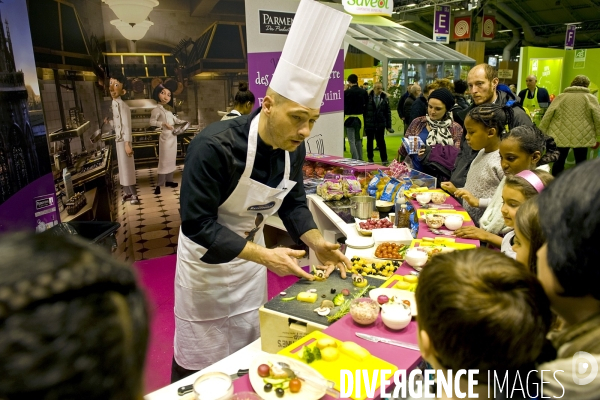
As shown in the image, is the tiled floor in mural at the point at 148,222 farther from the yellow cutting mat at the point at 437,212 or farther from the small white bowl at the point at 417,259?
the small white bowl at the point at 417,259

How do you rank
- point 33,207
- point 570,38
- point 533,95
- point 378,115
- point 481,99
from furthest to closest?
point 570,38
point 378,115
point 533,95
point 481,99
point 33,207

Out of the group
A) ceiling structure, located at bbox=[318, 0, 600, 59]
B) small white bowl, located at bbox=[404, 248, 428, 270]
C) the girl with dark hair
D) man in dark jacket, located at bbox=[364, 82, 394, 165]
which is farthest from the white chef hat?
ceiling structure, located at bbox=[318, 0, 600, 59]

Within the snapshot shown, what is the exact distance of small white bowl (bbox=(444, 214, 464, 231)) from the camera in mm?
2682

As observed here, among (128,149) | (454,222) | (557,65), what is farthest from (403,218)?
(557,65)

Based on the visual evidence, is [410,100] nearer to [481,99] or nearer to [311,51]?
[481,99]

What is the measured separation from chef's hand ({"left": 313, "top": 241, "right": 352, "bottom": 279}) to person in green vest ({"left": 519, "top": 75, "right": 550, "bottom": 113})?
889 cm

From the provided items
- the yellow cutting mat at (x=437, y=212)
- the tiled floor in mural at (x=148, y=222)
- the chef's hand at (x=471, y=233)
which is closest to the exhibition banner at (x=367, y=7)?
the tiled floor in mural at (x=148, y=222)

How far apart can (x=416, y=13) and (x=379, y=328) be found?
78.6 feet

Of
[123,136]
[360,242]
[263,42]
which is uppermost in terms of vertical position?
[263,42]

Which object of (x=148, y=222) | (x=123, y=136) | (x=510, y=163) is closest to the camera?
(x=510, y=163)

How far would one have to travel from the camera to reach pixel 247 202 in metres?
2.25

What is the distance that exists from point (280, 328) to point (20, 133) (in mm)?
2750

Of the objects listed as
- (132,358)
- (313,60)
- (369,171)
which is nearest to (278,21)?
(369,171)

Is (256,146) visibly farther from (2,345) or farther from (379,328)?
(2,345)
